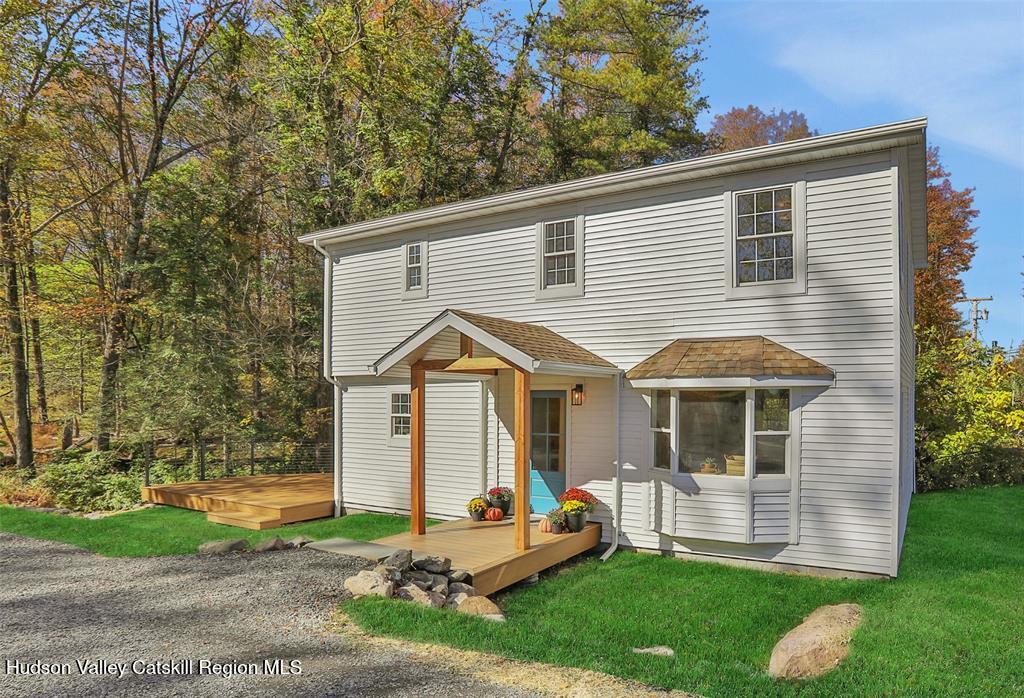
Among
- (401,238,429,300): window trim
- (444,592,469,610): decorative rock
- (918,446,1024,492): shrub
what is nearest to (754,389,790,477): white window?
(444,592,469,610): decorative rock

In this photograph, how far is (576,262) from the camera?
9.72 metres

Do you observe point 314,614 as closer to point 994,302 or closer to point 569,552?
point 569,552

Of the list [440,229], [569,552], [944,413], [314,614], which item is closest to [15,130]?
[440,229]

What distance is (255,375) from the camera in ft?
57.1

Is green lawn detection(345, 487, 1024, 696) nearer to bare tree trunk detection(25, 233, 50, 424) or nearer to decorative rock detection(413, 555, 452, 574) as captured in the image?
decorative rock detection(413, 555, 452, 574)

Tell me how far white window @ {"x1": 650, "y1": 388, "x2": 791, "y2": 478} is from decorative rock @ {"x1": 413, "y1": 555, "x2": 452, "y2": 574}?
336 centimetres

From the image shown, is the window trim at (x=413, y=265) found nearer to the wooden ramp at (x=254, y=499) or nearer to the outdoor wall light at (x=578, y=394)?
the outdoor wall light at (x=578, y=394)

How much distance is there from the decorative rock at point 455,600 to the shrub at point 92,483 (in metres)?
9.87

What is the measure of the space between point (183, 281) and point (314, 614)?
1336 centimetres

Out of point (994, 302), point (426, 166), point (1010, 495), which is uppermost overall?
point (426, 166)

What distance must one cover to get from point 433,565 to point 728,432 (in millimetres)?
4156

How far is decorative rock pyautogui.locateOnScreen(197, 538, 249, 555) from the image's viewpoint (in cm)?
876

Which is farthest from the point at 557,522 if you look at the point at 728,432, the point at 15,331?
the point at 15,331

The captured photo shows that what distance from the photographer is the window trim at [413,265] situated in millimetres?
11305
